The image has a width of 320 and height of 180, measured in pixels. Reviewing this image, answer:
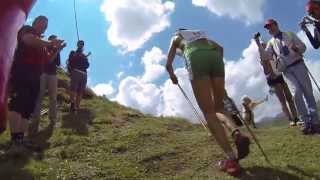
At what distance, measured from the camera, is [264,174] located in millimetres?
7359

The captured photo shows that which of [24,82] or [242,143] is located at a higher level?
[24,82]

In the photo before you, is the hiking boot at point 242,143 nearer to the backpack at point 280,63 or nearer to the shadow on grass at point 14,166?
the shadow on grass at point 14,166

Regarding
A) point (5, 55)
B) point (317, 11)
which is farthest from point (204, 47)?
point (5, 55)

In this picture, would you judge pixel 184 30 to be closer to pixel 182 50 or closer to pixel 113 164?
pixel 182 50

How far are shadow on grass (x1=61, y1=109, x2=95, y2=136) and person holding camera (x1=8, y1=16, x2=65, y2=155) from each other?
2447 millimetres

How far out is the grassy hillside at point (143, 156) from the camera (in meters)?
7.95

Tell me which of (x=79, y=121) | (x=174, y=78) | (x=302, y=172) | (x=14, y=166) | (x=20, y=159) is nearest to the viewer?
(x=302, y=172)

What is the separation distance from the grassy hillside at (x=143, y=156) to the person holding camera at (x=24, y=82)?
15.4 inches

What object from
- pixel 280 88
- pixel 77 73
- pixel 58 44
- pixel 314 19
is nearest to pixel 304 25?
pixel 314 19

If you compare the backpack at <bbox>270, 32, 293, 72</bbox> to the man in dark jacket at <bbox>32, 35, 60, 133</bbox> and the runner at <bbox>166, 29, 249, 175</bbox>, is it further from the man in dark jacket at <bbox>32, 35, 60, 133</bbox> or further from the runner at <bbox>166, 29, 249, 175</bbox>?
the man in dark jacket at <bbox>32, 35, 60, 133</bbox>

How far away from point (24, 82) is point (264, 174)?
4.80m

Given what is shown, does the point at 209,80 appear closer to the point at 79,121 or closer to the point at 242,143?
the point at 242,143

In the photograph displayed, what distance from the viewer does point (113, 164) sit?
9.00 metres

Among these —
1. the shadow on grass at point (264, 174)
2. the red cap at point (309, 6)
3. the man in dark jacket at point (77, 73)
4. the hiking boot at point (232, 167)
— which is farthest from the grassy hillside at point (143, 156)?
the red cap at point (309, 6)
